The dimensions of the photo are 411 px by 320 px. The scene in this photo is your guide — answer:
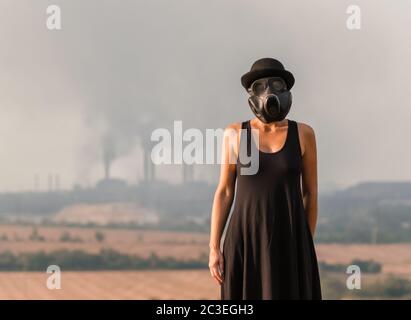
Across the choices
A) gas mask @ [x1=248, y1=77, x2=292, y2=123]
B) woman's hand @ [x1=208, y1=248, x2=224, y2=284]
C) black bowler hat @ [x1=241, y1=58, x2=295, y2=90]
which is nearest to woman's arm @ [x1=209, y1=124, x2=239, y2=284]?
woman's hand @ [x1=208, y1=248, x2=224, y2=284]

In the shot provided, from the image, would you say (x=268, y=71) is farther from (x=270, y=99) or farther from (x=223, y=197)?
(x=223, y=197)

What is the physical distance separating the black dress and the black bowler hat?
256 mm

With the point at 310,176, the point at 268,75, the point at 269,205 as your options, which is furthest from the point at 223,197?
the point at 268,75

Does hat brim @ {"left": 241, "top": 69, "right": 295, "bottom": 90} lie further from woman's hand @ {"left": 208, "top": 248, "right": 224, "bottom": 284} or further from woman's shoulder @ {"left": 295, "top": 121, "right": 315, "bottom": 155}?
woman's hand @ {"left": 208, "top": 248, "right": 224, "bottom": 284}

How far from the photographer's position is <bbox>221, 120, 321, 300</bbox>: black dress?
286cm

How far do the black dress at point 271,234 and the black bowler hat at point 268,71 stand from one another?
0.26 metres

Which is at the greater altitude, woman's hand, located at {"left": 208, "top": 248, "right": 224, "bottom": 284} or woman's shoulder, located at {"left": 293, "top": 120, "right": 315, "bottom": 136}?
woman's shoulder, located at {"left": 293, "top": 120, "right": 315, "bottom": 136}

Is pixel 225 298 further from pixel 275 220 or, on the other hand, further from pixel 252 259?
pixel 275 220

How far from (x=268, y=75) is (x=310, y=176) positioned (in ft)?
1.60

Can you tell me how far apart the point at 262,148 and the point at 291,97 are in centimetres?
27

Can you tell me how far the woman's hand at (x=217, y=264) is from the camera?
293 cm

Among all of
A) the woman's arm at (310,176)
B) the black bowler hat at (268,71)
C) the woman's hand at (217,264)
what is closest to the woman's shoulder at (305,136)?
the woman's arm at (310,176)
